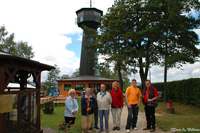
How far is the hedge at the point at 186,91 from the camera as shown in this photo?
1159cm

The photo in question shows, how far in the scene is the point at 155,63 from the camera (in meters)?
15.8

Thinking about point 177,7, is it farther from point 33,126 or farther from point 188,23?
point 33,126

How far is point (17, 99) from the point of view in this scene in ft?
15.0

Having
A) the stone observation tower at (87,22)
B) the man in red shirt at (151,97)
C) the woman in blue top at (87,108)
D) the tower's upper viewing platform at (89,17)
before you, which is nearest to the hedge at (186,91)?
the man in red shirt at (151,97)

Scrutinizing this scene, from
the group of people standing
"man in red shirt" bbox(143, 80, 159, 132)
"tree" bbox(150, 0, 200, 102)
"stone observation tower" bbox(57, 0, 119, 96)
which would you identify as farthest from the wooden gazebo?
"stone observation tower" bbox(57, 0, 119, 96)

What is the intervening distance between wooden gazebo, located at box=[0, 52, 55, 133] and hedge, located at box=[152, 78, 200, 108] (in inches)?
426

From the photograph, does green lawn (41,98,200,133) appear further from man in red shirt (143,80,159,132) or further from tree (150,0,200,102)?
tree (150,0,200,102)

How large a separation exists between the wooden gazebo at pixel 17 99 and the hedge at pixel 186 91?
426 inches

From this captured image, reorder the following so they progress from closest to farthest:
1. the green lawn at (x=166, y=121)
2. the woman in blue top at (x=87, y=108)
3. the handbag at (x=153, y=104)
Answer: the woman in blue top at (x=87, y=108) < the handbag at (x=153, y=104) < the green lawn at (x=166, y=121)

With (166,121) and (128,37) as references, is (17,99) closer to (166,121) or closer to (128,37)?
(166,121)

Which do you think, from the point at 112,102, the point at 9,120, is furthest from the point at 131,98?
the point at 9,120

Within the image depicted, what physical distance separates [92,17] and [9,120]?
1028 inches

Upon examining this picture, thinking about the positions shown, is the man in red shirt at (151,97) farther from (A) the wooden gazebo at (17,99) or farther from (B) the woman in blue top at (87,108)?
(A) the wooden gazebo at (17,99)

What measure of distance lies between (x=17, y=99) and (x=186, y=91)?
1300cm
